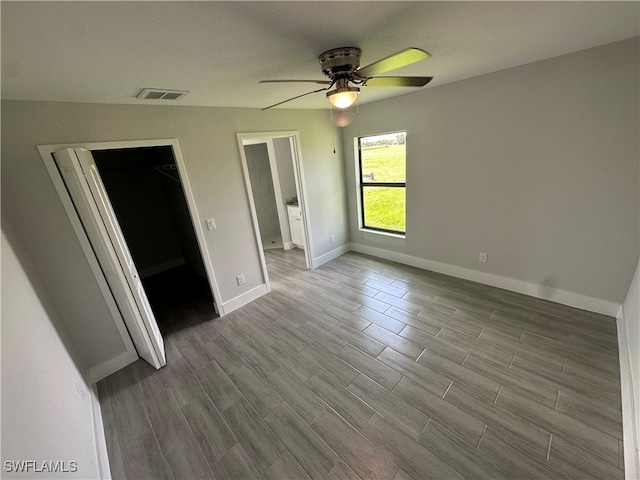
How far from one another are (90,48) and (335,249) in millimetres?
3726

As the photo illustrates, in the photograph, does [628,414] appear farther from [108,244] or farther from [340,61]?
[108,244]

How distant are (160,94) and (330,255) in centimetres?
315

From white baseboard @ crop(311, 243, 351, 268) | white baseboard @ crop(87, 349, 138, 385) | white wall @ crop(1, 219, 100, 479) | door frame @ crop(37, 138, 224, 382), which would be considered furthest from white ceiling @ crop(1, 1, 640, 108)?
white baseboard @ crop(311, 243, 351, 268)

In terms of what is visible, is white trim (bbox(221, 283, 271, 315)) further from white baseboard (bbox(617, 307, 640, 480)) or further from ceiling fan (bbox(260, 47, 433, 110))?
white baseboard (bbox(617, 307, 640, 480))

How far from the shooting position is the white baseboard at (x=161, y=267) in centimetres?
457

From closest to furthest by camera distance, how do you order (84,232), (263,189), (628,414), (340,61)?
(340,61), (628,414), (84,232), (263,189)

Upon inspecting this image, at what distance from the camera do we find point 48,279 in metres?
2.01

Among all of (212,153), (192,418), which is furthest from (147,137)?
(192,418)

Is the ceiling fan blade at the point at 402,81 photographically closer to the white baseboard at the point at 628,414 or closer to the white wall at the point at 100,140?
the white wall at the point at 100,140

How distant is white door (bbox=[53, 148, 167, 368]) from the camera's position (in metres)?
1.85

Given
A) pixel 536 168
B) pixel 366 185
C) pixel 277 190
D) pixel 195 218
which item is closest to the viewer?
Answer: pixel 536 168

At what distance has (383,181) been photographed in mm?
3920

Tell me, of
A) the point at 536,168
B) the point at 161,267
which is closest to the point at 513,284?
the point at 536,168

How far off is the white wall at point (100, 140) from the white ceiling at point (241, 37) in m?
0.21
